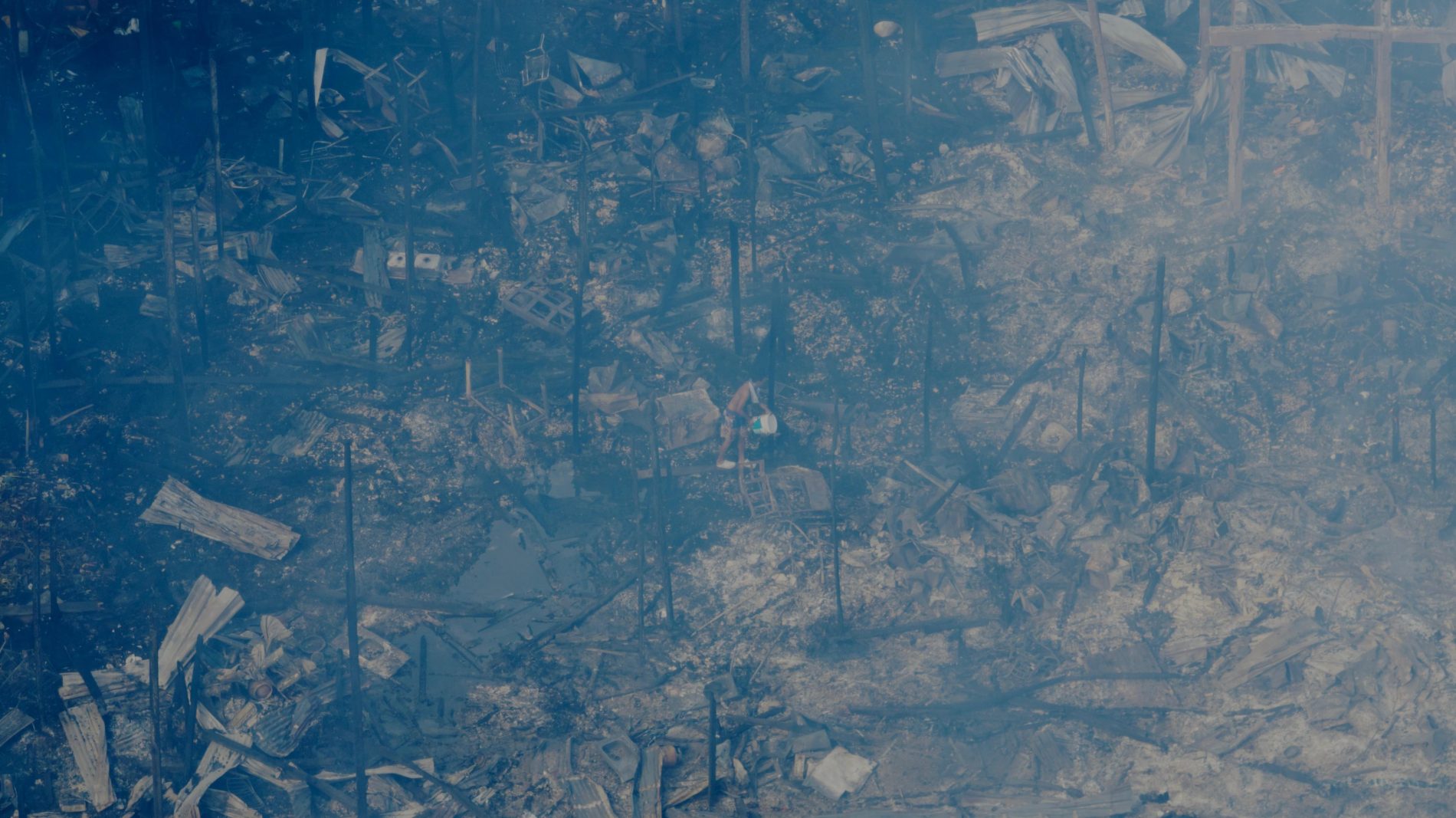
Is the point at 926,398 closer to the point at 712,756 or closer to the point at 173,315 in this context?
the point at 712,756

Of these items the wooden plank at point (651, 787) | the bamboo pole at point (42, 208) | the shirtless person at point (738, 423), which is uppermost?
the bamboo pole at point (42, 208)

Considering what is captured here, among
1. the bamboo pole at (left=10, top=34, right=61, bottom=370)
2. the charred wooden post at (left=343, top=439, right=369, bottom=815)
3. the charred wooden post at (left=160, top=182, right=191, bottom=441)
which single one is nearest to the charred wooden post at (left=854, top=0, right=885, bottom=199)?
the charred wooden post at (left=343, top=439, right=369, bottom=815)

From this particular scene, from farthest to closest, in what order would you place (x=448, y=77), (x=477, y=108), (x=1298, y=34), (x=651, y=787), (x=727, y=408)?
(x=448, y=77)
(x=477, y=108)
(x=1298, y=34)
(x=727, y=408)
(x=651, y=787)

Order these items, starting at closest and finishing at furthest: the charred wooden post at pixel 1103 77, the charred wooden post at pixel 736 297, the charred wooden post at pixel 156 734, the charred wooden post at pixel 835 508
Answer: the charred wooden post at pixel 156 734 < the charred wooden post at pixel 835 508 < the charred wooden post at pixel 736 297 < the charred wooden post at pixel 1103 77

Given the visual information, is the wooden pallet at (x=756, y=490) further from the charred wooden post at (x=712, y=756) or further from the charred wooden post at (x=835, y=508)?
the charred wooden post at (x=712, y=756)

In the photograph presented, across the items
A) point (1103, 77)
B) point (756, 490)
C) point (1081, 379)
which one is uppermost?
point (1103, 77)

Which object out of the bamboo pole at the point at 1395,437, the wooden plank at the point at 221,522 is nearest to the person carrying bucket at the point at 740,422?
the wooden plank at the point at 221,522

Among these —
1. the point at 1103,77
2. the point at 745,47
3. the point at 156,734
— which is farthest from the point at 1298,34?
the point at 156,734

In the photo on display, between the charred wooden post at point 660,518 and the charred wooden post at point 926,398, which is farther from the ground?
the charred wooden post at point 926,398
